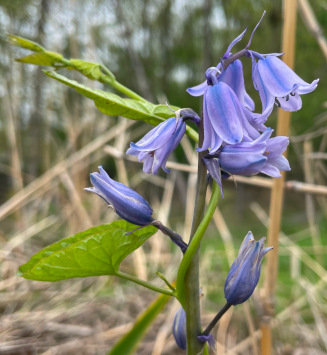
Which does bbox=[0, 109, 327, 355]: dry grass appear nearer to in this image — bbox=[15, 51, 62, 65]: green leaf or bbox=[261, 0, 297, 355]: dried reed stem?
bbox=[261, 0, 297, 355]: dried reed stem

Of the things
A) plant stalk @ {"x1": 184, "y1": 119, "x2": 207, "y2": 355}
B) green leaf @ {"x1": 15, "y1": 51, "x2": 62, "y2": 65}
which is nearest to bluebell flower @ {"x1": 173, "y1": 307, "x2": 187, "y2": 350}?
plant stalk @ {"x1": 184, "y1": 119, "x2": 207, "y2": 355}

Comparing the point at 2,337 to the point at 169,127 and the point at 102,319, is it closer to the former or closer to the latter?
the point at 102,319

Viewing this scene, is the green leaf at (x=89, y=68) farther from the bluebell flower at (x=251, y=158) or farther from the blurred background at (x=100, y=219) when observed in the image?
the blurred background at (x=100, y=219)

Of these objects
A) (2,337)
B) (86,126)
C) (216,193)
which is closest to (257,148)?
(216,193)

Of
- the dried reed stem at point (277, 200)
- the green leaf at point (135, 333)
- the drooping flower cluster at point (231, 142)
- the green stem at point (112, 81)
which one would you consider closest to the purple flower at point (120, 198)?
the drooping flower cluster at point (231, 142)

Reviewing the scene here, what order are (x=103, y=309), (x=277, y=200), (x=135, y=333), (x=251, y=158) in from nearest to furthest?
(x=251, y=158) → (x=135, y=333) → (x=277, y=200) → (x=103, y=309)

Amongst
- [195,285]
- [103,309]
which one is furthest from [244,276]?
[103,309]

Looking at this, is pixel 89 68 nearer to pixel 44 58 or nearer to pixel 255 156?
pixel 44 58
